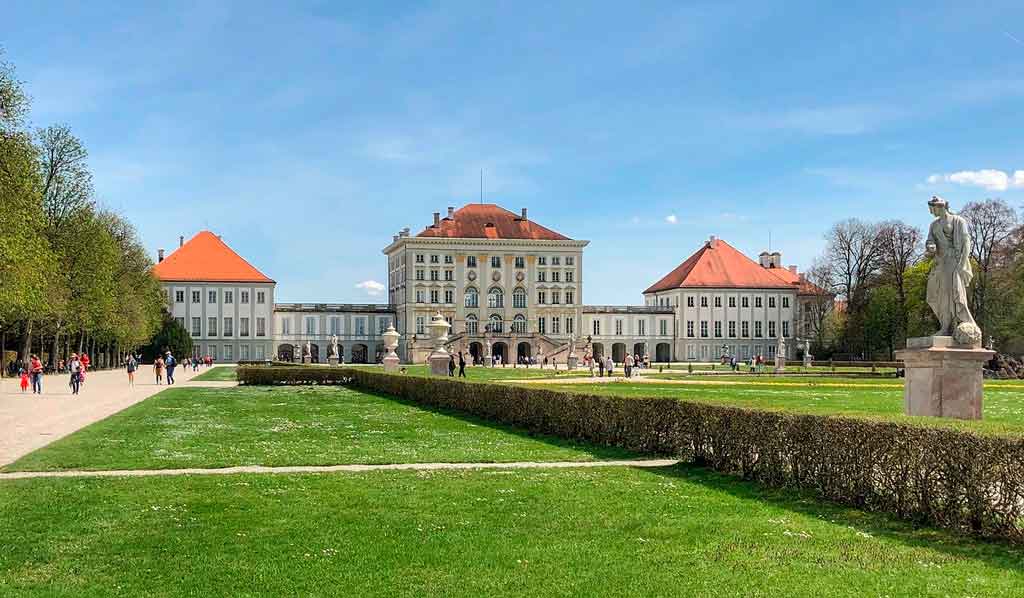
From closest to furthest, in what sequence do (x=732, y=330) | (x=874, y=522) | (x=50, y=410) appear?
(x=874, y=522) < (x=50, y=410) < (x=732, y=330)

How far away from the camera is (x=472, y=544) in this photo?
844 centimetres

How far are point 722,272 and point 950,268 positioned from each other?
91.9 m

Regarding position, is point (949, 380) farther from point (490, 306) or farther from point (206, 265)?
point (206, 265)

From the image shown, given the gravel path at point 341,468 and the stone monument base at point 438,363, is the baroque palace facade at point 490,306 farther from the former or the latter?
the gravel path at point 341,468

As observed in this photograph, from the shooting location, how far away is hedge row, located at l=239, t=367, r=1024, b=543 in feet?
27.7

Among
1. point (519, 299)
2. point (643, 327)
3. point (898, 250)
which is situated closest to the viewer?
point (898, 250)

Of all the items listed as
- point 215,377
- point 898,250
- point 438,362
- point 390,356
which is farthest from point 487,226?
point 438,362

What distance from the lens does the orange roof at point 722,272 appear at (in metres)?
103

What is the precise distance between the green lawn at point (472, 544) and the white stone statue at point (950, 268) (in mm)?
4566

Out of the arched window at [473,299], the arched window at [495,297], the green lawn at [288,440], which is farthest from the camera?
the arched window at [495,297]

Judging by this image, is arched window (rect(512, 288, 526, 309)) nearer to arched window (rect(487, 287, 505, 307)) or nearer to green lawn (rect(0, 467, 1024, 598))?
arched window (rect(487, 287, 505, 307))

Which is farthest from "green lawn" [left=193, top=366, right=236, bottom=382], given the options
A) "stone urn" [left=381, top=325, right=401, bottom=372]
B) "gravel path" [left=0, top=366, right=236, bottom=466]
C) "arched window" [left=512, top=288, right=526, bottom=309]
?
"arched window" [left=512, top=288, right=526, bottom=309]

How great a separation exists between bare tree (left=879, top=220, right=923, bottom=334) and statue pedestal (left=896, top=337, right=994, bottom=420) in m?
61.6

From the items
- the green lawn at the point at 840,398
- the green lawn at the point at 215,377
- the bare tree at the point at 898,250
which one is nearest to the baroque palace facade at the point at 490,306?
the bare tree at the point at 898,250
